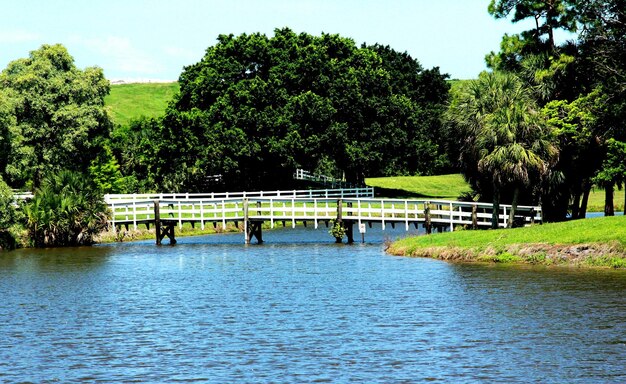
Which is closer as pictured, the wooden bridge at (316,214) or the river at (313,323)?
the river at (313,323)

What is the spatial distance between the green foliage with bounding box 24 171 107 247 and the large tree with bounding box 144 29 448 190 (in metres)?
22.5

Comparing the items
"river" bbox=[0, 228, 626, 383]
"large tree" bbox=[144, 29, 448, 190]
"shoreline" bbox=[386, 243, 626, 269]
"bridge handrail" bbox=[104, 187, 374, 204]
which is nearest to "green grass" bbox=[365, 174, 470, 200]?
"large tree" bbox=[144, 29, 448, 190]

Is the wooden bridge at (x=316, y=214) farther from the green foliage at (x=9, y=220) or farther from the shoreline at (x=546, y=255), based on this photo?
the shoreline at (x=546, y=255)

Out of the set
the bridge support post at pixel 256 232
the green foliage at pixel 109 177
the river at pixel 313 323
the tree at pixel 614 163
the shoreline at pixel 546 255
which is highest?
the green foliage at pixel 109 177

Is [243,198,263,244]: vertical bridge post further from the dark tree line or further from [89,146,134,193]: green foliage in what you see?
[89,146,134,193]: green foliage

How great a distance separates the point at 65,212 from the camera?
63.1 m

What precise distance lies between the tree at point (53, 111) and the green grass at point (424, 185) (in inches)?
1318

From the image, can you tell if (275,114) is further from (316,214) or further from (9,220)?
(9,220)

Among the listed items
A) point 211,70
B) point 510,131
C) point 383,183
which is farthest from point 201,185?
point 510,131

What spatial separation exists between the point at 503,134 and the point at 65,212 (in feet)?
88.3

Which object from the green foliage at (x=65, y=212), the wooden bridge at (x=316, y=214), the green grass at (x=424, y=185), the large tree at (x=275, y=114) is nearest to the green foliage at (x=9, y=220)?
the green foliage at (x=65, y=212)

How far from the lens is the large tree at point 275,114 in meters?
87.6

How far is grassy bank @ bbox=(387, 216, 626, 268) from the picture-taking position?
1676 inches

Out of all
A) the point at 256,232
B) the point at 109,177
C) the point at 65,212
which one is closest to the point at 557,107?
the point at 256,232
